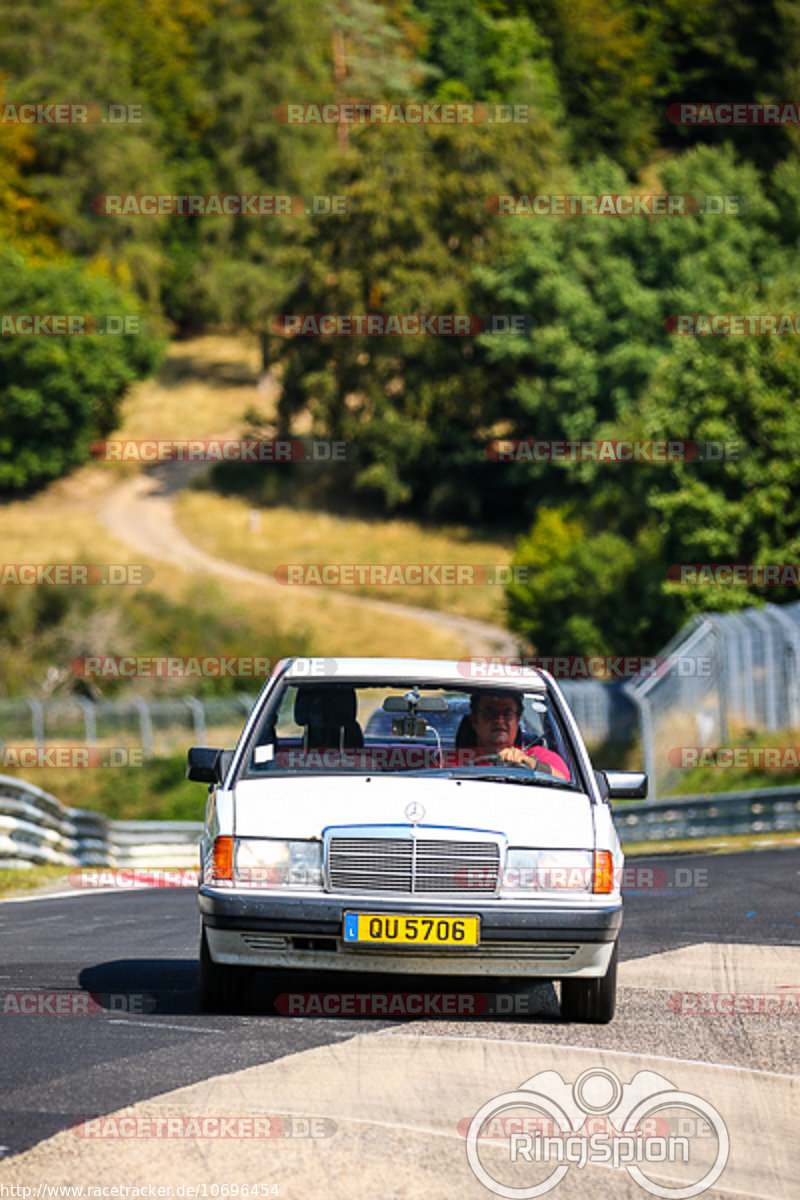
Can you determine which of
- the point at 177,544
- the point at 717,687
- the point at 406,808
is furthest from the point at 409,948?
the point at 177,544

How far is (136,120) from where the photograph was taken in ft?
286

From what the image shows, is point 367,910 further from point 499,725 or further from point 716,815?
point 716,815

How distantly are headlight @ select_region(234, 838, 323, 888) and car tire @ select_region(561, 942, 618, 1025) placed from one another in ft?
4.12

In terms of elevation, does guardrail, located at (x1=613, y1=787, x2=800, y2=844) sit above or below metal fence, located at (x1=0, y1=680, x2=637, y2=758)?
above

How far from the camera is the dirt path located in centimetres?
5653

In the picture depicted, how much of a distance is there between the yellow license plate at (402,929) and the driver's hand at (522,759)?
1.18 m

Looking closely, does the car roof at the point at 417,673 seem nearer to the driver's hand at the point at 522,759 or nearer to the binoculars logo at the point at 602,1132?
the driver's hand at the point at 522,759

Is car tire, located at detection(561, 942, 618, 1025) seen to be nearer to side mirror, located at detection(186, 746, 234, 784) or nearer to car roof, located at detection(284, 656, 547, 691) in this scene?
car roof, located at detection(284, 656, 547, 691)

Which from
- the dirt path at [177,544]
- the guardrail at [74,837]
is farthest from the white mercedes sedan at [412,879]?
the dirt path at [177,544]

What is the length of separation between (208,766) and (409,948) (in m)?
1.49

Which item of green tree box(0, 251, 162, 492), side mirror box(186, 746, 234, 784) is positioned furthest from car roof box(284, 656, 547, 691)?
green tree box(0, 251, 162, 492)

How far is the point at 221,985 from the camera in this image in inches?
299

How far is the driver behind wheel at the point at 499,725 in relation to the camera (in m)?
8.39

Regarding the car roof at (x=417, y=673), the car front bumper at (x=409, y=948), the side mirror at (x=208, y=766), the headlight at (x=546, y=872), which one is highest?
the car roof at (x=417, y=673)
